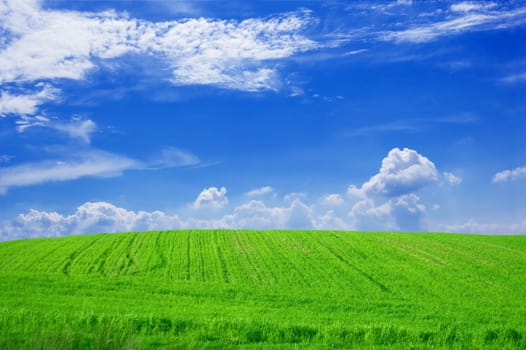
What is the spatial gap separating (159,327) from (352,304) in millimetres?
10911

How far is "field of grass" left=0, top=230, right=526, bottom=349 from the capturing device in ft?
50.9

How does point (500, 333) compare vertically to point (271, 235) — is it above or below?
below

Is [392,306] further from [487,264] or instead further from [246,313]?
[487,264]

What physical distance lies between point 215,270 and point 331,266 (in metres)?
7.93

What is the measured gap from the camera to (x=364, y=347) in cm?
1444

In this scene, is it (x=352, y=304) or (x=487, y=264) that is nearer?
(x=352, y=304)

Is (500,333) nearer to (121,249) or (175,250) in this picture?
(175,250)

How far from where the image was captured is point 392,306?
24.2 m

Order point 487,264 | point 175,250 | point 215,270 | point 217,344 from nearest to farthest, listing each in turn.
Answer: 1. point 217,344
2. point 215,270
3. point 487,264
4. point 175,250

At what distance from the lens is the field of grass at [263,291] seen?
15516 millimetres

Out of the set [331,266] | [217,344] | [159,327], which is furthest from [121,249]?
[217,344]

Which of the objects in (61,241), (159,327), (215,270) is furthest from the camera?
(61,241)

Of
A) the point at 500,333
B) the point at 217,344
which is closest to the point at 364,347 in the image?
the point at 217,344

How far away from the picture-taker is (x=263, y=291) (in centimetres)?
2719
